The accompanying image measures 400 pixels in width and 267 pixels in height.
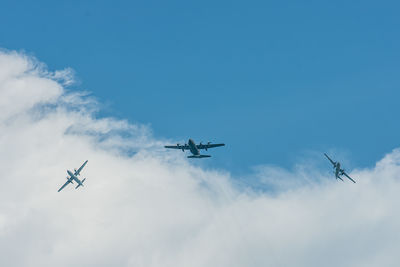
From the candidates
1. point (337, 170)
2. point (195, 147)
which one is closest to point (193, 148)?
point (195, 147)

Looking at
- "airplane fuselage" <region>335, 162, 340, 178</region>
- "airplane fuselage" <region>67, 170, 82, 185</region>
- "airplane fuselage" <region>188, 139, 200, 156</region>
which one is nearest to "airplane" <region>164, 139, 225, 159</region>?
"airplane fuselage" <region>188, 139, 200, 156</region>

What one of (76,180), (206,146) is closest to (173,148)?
(206,146)

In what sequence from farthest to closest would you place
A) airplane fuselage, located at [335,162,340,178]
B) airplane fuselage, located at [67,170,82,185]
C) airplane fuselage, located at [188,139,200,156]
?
airplane fuselage, located at [67,170,82,185], airplane fuselage, located at [335,162,340,178], airplane fuselage, located at [188,139,200,156]

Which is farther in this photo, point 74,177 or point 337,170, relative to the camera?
point 74,177

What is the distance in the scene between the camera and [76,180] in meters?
186

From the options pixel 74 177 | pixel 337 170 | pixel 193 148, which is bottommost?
pixel 74 177

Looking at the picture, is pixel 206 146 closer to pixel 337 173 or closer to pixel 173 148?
pixel 173 148

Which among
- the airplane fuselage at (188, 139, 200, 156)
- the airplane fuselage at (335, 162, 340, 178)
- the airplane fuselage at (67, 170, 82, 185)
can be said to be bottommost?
the airplane fuselage at (67, 170, 82, 185)

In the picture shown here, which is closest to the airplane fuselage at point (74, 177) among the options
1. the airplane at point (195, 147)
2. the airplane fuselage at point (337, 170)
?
the airplane at point (195, 147)

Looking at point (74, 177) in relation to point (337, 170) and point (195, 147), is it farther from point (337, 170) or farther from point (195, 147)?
point (337, 170)

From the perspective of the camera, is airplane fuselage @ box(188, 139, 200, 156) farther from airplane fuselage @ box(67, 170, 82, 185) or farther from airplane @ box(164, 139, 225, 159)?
airplane fuselage @ box(67, 170, 82, 185)

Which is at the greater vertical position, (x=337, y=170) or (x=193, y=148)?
(x=337, y=170)

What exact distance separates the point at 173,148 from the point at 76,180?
5910cm

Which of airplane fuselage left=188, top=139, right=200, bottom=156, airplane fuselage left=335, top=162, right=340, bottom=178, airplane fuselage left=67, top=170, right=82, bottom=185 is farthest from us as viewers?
airplane fuselage left=67, top=170, right=82, bottom=185
